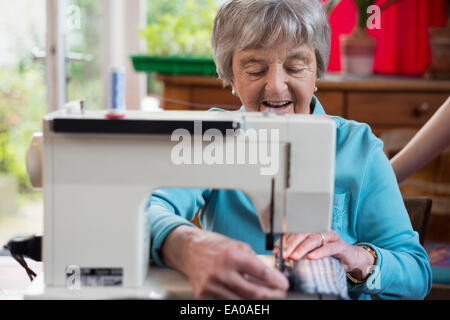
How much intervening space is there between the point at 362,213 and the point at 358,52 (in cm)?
191

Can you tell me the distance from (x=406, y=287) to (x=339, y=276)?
252 millimetres

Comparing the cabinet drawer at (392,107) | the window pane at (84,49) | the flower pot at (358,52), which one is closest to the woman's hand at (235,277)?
the cabinet drawer at (392,107)

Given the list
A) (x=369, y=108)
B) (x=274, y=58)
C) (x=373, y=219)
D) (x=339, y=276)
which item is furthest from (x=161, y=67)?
(x=339, y=276)

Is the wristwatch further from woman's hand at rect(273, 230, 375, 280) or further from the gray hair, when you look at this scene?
the gray hair

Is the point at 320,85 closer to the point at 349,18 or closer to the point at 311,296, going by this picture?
the point at 349,18

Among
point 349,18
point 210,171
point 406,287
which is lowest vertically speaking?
point 406,287

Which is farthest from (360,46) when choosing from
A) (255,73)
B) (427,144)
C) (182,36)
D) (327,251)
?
(327,251)

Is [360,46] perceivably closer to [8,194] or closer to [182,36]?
[182,36]

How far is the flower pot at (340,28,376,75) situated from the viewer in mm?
3010

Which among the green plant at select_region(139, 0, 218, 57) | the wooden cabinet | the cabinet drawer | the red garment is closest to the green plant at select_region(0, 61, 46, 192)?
the green plant at select_region(139, 0, 218, 57)

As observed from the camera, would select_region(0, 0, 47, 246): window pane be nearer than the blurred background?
No

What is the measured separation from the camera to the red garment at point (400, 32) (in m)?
3.25

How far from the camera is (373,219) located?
126cm

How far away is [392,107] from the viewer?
272cm
